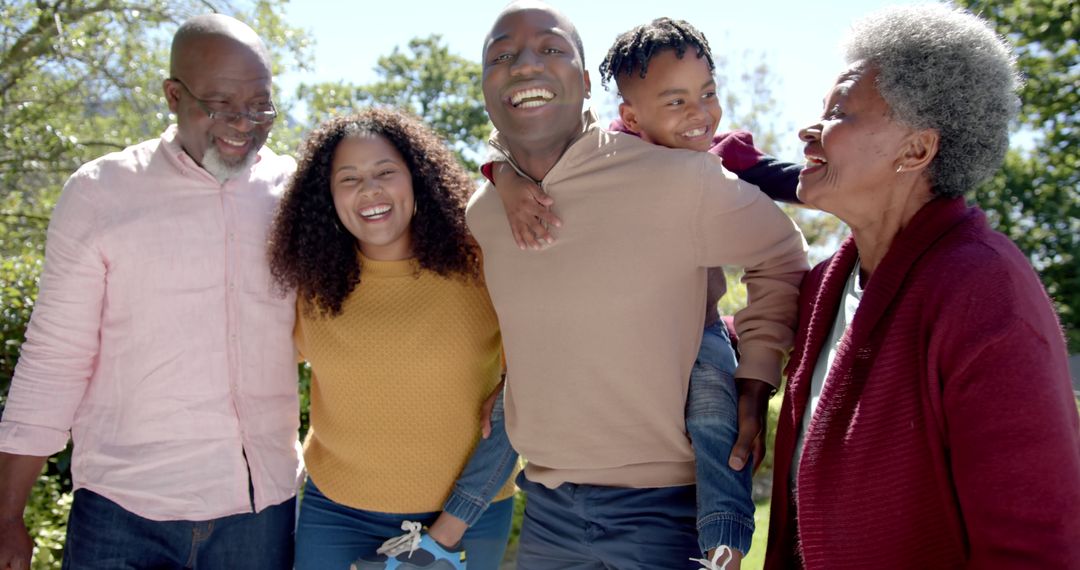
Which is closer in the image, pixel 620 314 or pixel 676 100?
pixel 620 314

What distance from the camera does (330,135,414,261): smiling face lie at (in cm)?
292

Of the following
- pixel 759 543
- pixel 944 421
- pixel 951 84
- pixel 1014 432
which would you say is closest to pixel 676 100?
pixel 951 84

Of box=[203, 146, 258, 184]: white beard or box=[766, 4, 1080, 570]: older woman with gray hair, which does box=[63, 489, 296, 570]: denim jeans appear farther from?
box=[766, 4, 1080, 570]: older woman with gray hair

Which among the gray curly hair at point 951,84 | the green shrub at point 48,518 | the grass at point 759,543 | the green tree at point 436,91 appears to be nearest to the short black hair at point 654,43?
the gray curly hair at point 951,84

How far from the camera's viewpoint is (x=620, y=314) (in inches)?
91.7

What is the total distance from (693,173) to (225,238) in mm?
1471

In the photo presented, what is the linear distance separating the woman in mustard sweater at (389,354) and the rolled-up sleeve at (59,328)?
53cm

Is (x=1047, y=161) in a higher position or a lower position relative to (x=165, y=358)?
lower

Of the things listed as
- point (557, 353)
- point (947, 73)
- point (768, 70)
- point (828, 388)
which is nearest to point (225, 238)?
point (557, 353)

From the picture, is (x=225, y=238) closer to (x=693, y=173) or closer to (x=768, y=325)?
(x=693, y=173)

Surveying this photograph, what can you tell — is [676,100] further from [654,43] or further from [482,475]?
[482,475]

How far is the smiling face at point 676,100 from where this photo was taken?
2.67 metres

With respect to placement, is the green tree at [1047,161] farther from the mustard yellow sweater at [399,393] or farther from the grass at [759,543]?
the mustard yellow sweater at [399,393]

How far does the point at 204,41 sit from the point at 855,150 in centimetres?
201
